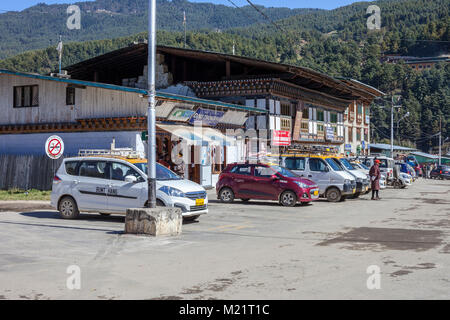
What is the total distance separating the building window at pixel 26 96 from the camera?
27.4m

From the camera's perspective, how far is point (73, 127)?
84.8ft

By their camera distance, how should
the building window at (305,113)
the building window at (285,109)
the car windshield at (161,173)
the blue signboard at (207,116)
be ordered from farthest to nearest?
the building window at (305,113)
the building window at (285,109)
the blue signboard at (207,116)
the car windshield at (161,173)

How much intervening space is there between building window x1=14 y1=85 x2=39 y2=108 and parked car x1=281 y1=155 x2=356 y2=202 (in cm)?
1396

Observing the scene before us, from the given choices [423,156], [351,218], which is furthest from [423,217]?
[423,156]

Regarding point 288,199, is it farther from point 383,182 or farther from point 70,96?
point 70,96

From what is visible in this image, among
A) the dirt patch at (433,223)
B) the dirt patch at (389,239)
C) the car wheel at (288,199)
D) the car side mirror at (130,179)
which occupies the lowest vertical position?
the dirt patch at (389,239)

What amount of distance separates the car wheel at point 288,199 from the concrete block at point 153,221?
808 centimetres

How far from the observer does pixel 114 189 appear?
563 inches

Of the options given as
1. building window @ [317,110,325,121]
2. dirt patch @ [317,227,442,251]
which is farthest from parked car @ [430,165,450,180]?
dirt patch @ [317,227,442,251]

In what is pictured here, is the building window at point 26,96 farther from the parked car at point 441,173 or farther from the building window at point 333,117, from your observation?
the parked car at point 441,173

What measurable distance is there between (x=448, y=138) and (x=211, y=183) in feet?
351

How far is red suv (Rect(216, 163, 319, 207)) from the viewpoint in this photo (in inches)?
765

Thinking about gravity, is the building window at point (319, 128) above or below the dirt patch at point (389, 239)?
above

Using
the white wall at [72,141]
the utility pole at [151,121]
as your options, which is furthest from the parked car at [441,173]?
the utility pole at [151,121]
